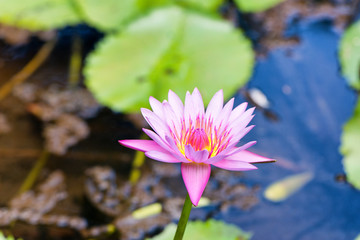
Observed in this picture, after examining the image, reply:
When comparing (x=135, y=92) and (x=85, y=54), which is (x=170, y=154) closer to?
(x=135, y=92)

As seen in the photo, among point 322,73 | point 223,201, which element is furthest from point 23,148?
point 322,73

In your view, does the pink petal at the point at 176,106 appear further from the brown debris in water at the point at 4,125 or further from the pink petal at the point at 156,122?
the brown debris in water at the point at 4,125

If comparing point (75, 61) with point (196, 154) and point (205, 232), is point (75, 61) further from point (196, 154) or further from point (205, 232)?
point (196, 154)

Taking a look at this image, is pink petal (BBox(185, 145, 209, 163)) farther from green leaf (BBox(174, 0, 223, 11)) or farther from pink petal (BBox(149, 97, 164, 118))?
green leaf (BBox(174, 0, 223, 11))

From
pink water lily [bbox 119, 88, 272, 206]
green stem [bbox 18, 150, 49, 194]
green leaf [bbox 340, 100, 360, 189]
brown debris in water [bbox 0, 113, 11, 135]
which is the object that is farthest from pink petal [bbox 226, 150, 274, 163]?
brown debris in water [bbox 0, 113, 11, 135]

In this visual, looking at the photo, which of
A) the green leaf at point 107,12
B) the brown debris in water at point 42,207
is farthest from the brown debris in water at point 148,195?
the green leaf at point 107,12

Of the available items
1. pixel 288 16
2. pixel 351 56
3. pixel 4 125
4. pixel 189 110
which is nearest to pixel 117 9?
pixel 4 125

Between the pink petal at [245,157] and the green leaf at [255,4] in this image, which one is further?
the green leaf at [255,4]
